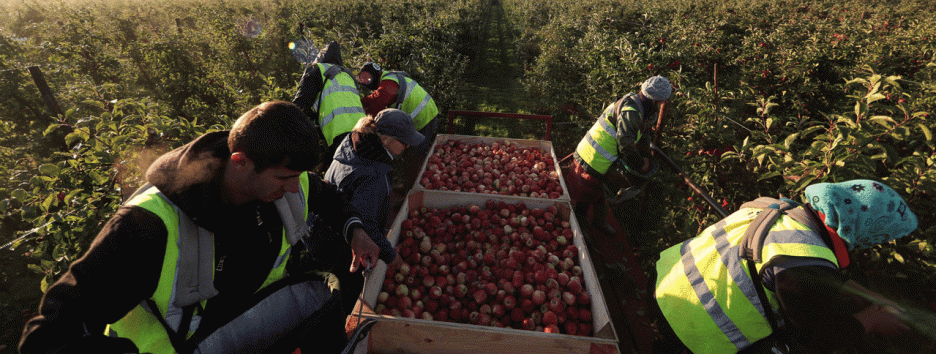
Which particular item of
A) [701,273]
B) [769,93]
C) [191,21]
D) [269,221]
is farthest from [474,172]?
[191,21]

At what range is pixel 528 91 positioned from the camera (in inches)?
411

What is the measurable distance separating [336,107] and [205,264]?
97.2 inches

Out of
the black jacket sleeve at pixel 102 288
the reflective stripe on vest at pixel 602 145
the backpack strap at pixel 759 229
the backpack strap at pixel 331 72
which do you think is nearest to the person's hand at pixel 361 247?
the black jacket sleeve at pixel 102 288

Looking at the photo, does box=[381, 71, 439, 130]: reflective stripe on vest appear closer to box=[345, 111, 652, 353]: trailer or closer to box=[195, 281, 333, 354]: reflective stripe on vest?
box=[345, 111, 652, 353]: trailer

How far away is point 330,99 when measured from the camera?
3465 mm

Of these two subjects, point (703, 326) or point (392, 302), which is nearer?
point (703, 326)

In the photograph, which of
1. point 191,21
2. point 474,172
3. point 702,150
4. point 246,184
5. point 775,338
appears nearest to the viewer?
point 246,184

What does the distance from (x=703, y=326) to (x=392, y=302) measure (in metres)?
1.97

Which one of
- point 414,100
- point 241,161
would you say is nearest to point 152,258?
point 241,161

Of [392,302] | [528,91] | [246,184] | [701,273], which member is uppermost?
[246,184]

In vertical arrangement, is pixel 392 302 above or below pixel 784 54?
below

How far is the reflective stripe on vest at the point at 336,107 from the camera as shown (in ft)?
11.3

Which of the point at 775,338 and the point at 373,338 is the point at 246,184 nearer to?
the point at 373,338

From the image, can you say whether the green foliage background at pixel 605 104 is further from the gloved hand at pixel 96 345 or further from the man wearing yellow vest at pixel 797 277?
the gloved hand at pixel 96 345
